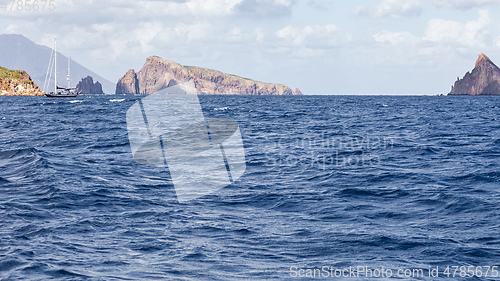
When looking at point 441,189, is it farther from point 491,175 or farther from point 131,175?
point 131,175

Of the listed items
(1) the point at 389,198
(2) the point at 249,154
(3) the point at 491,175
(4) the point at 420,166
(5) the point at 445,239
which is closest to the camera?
(5) the point at 445,239

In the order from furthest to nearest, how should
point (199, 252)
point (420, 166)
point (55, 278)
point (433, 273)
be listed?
point (420, 166) → point (199, 252) → point (433, 273) → point (55, 278)

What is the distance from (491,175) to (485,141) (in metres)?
12.4

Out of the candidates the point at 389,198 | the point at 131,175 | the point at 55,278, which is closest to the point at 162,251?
the point at 55,278

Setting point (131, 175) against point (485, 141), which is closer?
point (131, 175)

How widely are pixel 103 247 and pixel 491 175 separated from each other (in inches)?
544

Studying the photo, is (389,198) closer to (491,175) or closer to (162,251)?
(491,175)

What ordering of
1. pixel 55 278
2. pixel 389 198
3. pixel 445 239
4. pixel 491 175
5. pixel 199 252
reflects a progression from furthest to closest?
pixel 491 175
pixel 389 198
pixel 445 239
pixel 199 252
pixel 55 278

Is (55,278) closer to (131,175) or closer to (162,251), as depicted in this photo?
(162,251)

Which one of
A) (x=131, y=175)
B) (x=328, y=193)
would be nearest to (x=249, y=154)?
(x=131, y=175)

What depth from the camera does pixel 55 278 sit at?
7.78 meters

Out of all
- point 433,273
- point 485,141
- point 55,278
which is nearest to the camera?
point 55,278

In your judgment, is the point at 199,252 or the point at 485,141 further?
the point at 485,141

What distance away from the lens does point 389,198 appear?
45.7ft
